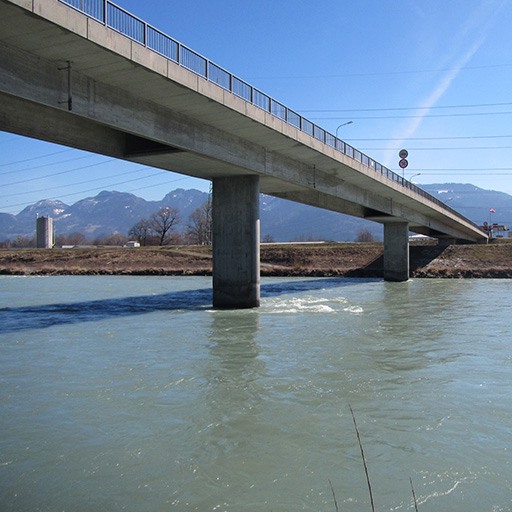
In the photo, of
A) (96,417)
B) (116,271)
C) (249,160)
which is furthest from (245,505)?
(116,271)

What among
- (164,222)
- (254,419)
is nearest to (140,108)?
(254,419)

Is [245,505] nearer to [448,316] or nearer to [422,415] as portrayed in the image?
[422,415]

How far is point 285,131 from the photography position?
24672 mm

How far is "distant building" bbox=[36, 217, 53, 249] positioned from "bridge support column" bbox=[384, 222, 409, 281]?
9918 centimetres

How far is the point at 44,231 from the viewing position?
134 m

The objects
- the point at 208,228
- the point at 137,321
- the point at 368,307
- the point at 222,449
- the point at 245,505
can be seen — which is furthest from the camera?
the point at 208,228

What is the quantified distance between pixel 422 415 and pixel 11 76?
13.3 meters

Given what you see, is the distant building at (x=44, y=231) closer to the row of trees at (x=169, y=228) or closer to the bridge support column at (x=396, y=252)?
the row of trees at (x=169, y=228)

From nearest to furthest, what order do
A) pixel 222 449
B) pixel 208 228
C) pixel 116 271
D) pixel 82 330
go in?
pixel 222 449, pixel 82 330, pixel 116 271, pixel 208 228

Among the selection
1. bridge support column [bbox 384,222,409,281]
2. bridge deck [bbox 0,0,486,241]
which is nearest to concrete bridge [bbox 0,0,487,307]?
bridge deck [bbox 0,0,486,241]

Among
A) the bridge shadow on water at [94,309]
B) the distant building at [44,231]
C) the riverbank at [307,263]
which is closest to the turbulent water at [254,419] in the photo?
the bridge shadow on water at [94,309]

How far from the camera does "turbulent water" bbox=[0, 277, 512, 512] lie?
6.14m

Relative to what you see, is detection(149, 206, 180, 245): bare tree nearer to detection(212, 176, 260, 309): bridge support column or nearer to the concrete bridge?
the concrete bridge

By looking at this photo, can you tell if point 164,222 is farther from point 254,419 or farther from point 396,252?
point 254,419
